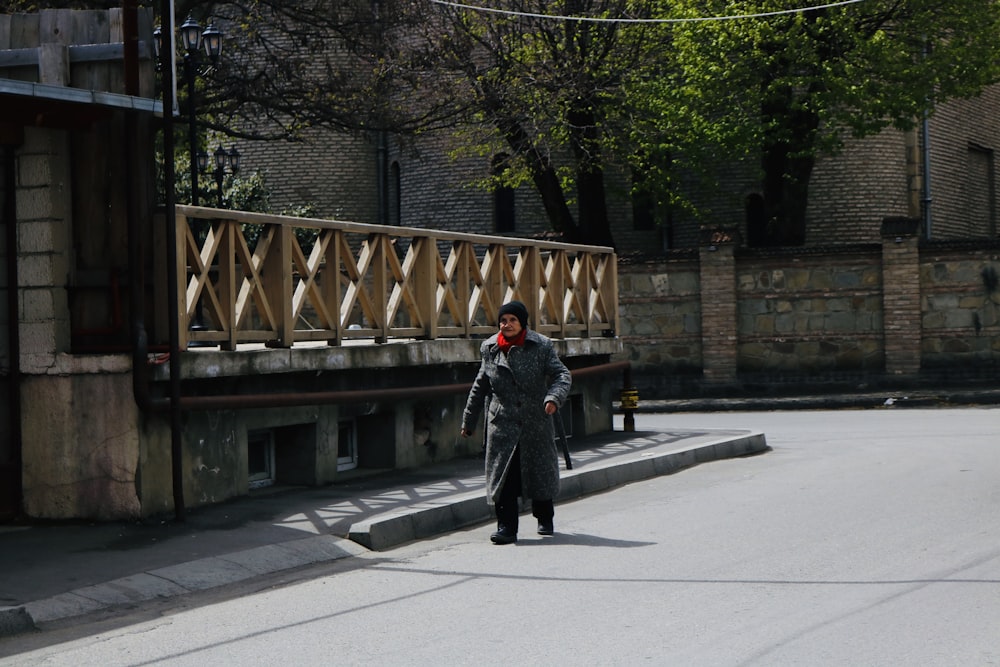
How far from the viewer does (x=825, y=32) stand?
99.3 ft

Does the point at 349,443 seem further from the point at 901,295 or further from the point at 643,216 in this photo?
the point at 643,216

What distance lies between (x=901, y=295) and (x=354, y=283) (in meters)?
17.8

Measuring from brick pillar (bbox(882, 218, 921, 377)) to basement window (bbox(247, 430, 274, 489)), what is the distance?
1830 cm

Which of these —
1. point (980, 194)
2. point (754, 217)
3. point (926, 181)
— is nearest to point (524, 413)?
point (754, 217)

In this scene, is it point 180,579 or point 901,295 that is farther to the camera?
point 901,295

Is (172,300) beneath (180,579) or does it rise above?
above

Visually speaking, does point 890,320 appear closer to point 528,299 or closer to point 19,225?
point 528,299

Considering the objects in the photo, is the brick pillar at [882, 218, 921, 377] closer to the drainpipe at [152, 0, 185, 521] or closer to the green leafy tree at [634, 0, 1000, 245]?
the green leafy tree at [634, 0, 1000, 245]

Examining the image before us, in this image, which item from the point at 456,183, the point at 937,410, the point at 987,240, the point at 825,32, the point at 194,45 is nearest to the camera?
the point at 194,45

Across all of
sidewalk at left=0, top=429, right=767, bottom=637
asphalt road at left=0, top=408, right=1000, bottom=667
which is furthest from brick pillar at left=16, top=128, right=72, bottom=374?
asphalt road at left=0, top=408, right=1000, bottom=667

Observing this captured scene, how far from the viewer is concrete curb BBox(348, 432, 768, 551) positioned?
387 inches

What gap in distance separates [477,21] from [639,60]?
3.92 m

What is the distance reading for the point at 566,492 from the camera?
12.3 metres

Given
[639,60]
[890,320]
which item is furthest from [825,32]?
[890,320]
